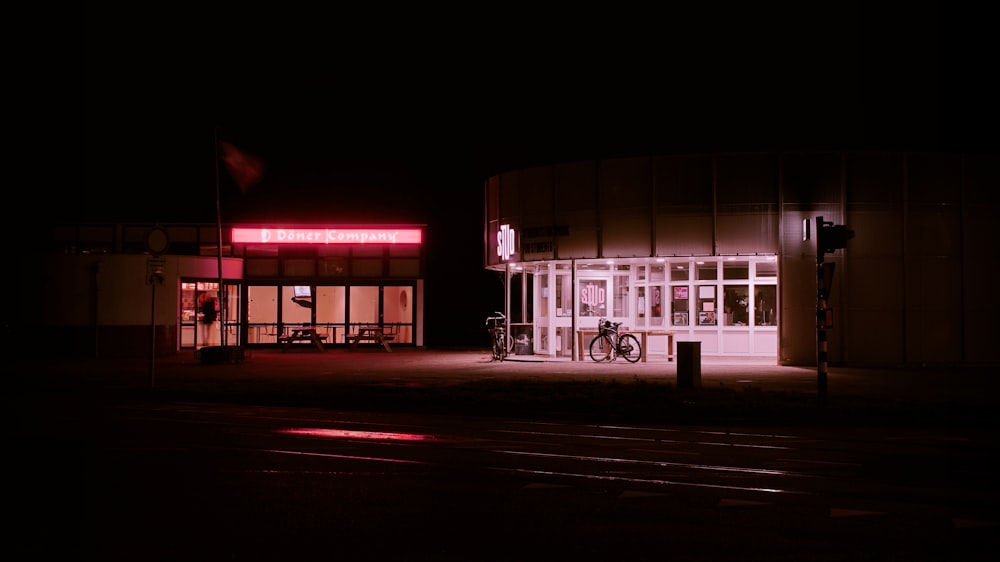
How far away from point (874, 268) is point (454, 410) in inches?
579

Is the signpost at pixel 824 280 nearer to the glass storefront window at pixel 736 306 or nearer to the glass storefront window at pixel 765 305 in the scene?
the glass storefront window at pixel 765 305

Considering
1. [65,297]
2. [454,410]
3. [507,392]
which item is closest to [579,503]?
→ [454,410]

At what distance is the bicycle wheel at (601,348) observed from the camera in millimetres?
27547

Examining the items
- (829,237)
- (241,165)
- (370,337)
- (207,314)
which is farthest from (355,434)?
(207,314)

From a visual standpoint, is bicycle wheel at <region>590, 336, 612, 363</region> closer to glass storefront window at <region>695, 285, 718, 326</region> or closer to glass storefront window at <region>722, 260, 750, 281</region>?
glass storefront window at <region>695, 285, 718, 326</region>

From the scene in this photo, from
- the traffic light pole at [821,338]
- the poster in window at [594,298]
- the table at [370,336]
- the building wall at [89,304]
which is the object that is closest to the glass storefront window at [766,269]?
the poster in window at [594,298]

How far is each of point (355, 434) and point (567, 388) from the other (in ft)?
23.4

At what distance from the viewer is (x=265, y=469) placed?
32.8ft

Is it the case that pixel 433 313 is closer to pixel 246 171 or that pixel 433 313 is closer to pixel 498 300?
pixel 498 300

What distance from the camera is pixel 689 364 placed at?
19.1 m

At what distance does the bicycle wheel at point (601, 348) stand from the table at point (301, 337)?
1161 centimetres

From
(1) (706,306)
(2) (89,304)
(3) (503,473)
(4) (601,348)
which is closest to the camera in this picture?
(3) (503,473)

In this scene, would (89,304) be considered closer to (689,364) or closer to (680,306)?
(680,306)

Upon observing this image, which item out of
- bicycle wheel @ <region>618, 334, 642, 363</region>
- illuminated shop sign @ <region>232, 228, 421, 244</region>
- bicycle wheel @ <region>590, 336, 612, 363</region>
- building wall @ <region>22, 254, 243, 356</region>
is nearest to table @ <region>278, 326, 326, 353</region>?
illuminated shop sign @ <region>232, 228, 421, 244</region>
